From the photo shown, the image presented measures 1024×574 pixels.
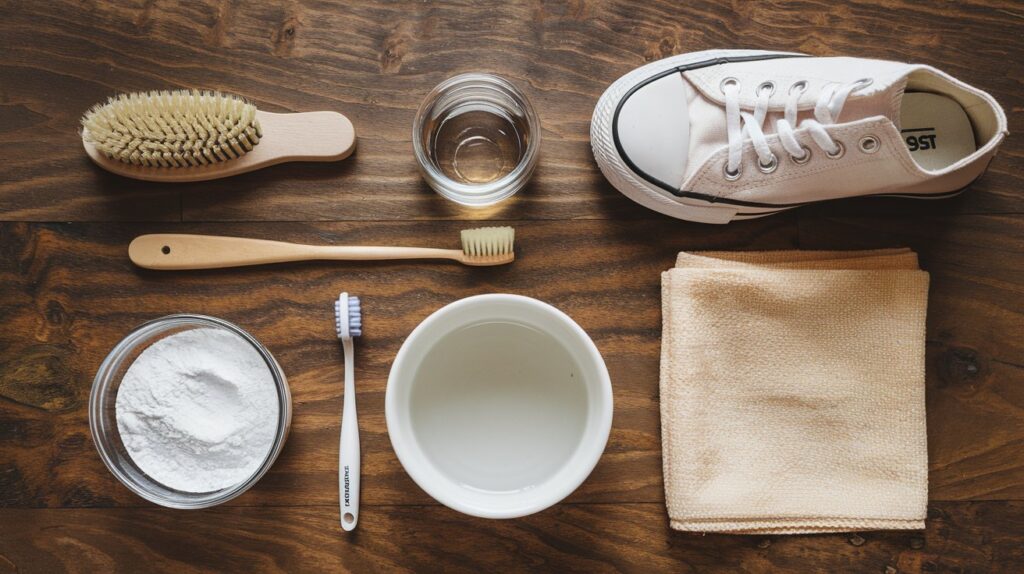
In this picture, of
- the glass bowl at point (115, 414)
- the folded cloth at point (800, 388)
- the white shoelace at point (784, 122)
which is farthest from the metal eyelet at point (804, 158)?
the glass bowl at point (115, 414)

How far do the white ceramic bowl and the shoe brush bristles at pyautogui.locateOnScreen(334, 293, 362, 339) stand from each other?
11 cm

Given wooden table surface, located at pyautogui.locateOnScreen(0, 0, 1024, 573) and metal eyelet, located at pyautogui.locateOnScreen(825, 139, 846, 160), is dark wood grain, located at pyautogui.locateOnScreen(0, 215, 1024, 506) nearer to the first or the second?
wooden table surface, located at pyautogui.locateOnScreen(0, 0, 1024, 573)

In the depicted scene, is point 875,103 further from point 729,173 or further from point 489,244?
point 489,244

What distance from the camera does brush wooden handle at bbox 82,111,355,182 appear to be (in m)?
0.65

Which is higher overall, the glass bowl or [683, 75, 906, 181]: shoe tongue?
[683, 75, 906, 181]: shoe tongue

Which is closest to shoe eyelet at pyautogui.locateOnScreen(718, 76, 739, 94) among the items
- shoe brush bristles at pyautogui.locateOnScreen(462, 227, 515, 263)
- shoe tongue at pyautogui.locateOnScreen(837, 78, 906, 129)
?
shoe tongue at pyautogui.locateOnScreen(837, 78, 906, 129)

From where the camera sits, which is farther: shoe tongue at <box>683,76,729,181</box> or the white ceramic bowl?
shoe tongue at <box>683,76,729,181</box>

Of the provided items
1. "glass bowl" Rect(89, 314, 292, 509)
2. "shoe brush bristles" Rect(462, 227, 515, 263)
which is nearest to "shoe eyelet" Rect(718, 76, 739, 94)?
"shoe brush bristles" Rect(462, 227, 515, 263)

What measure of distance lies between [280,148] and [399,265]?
166 millimetres

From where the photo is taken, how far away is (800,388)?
25.9 inches

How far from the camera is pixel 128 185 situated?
2.20 feet

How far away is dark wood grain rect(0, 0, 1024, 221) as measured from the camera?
0.67 m

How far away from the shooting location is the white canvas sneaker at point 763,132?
2.06 feet

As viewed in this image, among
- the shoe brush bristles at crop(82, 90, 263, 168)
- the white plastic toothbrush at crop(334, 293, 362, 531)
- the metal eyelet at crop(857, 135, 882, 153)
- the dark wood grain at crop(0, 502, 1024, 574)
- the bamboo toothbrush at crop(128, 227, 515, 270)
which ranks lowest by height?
the dark wood grain at crop(0, 502, 1024, 574)
